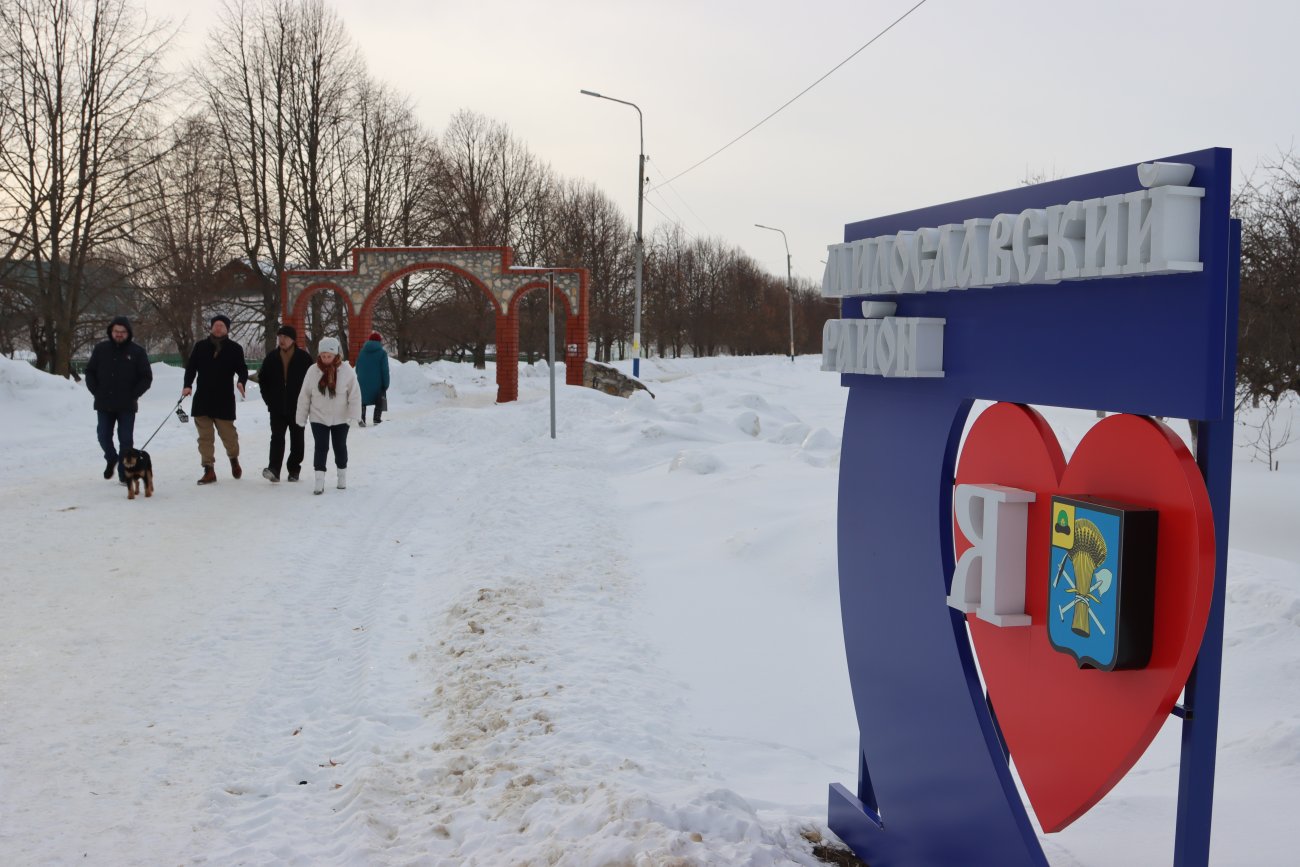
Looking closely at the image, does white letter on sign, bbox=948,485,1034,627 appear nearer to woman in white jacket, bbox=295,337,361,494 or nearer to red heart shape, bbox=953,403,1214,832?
red heart shape, bbox=953,403,1214,832

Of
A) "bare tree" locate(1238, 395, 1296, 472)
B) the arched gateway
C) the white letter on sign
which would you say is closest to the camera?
the white letter on sign

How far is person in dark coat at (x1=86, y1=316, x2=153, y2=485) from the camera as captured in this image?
1077cm

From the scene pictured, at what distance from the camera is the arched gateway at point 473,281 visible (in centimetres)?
2752

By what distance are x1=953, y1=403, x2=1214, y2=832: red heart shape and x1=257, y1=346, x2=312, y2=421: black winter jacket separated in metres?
9.72

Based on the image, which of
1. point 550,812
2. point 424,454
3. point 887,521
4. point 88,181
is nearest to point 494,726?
point 550,812

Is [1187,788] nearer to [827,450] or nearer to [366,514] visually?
[366,514]

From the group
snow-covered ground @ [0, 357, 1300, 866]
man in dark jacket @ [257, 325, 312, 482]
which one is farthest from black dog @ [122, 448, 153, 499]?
man in dark jacket @ [257, 325, 312, 482]

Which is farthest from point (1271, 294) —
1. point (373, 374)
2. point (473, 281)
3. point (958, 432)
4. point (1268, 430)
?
point (473, 281)

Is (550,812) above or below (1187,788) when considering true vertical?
below

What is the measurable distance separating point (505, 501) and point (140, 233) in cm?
2290

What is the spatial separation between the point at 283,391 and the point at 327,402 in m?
0.67

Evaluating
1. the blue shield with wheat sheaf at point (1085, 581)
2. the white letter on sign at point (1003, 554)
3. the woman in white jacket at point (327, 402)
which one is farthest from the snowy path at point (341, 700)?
the woman in white jacket at point (327, 402)

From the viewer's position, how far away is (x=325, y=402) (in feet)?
37.1

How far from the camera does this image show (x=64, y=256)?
28094 millimetres
